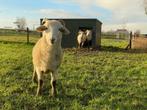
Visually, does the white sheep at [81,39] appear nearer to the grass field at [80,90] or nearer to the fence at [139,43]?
the fence at [139,43]

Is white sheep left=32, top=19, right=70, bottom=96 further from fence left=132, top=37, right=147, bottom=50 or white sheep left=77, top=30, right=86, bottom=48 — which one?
fence left=132, top=37, right=147, bottom=50

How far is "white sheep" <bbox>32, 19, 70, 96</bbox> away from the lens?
8.49m

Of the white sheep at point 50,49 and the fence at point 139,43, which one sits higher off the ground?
the white sheep at point 50,49

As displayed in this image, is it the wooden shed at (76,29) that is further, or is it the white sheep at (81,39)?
the wooden shed at (76,29)

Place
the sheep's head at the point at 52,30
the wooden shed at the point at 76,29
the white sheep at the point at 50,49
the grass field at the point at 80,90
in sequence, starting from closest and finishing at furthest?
the grass field at the point at 80,90 < the sheep's head at the point at 52,30 < the white sheep at the point at 50,49 < the wooden shed at the point at 76,29

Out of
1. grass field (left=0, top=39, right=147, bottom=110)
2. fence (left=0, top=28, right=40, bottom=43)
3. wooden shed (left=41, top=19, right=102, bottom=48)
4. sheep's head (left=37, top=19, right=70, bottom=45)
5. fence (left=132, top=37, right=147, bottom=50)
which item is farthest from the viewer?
fence (left=0, top=28, right=40, bottom=43)

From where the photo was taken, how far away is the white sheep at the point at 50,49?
8492mm

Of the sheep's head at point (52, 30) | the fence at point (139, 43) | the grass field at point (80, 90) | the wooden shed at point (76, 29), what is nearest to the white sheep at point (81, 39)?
the wooden shed at point (76, 29)

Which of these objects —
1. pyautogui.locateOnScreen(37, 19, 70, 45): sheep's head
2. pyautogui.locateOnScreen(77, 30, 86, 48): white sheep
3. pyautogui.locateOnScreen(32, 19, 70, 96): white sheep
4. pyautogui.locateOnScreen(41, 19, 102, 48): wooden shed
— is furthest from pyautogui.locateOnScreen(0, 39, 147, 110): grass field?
pyautogui.locateOnScreen(41, 19, 102, 48): wooden shed

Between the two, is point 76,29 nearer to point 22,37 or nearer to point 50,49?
point 22,37

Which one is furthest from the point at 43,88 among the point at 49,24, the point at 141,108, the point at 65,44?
the point at 65,44

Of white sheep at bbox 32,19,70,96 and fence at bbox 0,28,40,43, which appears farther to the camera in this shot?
fence at bbox 0,28,40,43

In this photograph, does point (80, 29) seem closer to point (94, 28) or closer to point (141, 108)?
point (94, 28)

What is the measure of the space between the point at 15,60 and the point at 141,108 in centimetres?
880
